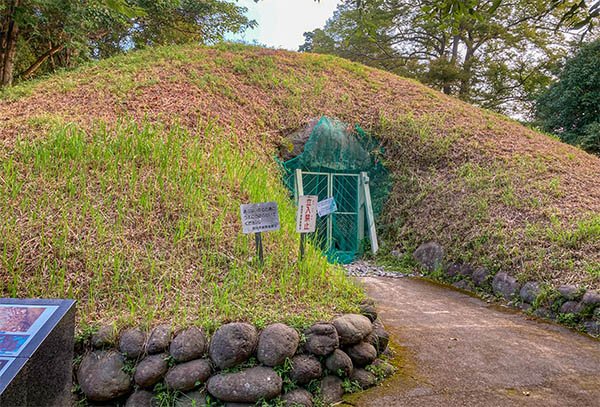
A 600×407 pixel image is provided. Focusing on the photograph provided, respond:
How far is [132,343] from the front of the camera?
238cm

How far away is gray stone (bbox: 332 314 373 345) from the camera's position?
2.64m

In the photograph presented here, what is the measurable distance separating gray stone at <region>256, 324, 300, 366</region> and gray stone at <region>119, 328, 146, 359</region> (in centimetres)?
67

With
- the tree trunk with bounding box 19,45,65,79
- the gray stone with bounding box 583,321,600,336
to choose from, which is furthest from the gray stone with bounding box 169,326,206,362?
the tree trunk with bounding box 19,45,65,79

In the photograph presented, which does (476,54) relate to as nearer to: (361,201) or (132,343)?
(361,201)

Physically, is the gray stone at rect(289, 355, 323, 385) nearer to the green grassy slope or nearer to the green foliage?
the green grassy slope

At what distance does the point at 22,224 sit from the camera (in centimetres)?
314

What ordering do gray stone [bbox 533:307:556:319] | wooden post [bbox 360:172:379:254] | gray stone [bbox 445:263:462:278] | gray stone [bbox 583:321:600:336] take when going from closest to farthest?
gray stone [bbox 583:321:600:336] → gray stone [bbox 533:307:556:319] → gray stone [bbox 445:263:462:278] → wooden post [bbox 360:172:379:254]

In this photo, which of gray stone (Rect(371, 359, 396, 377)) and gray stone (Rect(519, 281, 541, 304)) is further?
gray stone (Rect(519, 281, 541, 304))

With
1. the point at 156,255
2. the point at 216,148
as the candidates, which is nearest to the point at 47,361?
the point at 156,255

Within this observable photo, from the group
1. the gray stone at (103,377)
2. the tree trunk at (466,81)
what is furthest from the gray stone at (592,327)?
the tree trunk at (466,81)

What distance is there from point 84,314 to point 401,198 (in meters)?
5.37

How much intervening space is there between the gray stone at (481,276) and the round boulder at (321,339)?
3074 millimetres

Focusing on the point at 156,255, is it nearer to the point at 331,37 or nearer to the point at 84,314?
the point at 84,314

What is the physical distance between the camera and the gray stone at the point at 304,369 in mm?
2412
